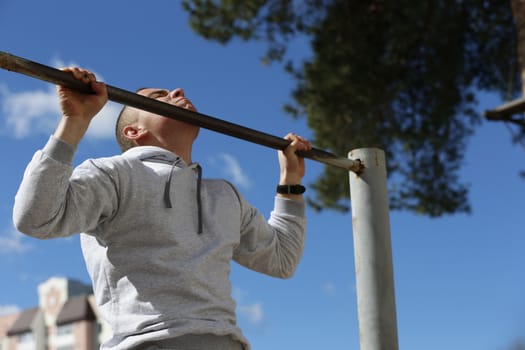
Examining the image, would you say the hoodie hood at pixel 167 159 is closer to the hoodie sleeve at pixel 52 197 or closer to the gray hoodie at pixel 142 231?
the gray hoodie at pixel 142 231

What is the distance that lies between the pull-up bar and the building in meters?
20.3

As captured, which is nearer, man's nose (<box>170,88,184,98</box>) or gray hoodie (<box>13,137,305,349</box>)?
gray hoodie (<box>13,137,305,349</box>)

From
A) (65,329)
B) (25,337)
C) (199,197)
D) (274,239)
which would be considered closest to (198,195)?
(199,197)

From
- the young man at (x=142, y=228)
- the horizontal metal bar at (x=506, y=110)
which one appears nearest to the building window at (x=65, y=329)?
the horizontal metal bar at (x=506, y=110)

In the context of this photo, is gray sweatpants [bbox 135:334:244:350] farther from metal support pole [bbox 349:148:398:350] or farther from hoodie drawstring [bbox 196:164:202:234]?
metal support pole [bbox 349:148:398:350]

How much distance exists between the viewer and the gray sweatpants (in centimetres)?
126

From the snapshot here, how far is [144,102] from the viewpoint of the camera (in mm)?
1368

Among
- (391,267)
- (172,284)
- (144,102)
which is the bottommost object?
(172,284)

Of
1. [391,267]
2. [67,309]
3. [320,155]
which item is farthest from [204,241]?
[67,309]

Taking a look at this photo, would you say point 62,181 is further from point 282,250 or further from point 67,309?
point 67,309

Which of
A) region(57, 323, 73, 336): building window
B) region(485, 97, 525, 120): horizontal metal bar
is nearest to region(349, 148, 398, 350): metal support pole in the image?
region(485, 97, 525, 120): horizontal metal bar

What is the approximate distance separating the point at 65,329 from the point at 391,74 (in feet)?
56.0

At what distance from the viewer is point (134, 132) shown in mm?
1567

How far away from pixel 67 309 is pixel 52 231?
21.8 metres
